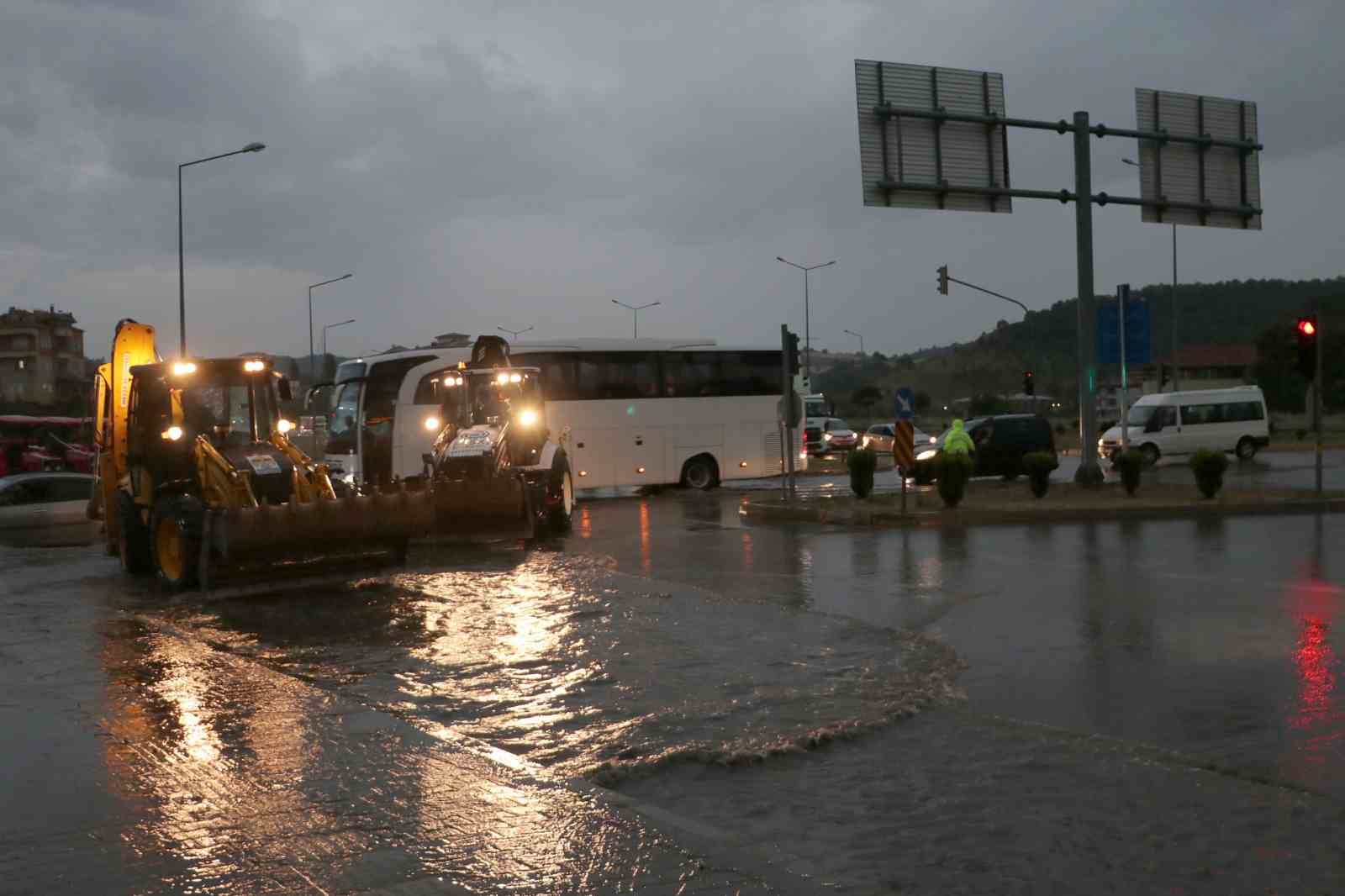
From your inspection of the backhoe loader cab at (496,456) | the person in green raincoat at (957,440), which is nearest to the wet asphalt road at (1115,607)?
the backhoe loader cab at (496,456)

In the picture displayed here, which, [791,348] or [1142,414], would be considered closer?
[791,348]

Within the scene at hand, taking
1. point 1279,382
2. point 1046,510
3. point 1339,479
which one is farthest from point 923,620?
point 1279,382

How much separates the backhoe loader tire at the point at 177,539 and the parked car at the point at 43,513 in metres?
6.59

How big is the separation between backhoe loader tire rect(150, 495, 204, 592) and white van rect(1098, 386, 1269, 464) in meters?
32.3

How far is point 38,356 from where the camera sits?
98438mm

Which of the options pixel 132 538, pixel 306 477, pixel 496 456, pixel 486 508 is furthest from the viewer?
pixel 496 456

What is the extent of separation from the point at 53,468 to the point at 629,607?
37971 mm

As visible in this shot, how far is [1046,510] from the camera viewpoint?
73.9ft

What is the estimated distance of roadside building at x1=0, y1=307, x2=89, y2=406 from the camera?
94688 millimetres

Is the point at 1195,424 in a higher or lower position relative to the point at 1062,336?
lower

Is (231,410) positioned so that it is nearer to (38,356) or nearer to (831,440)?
(831,440)

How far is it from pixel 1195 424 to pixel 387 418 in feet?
88.3

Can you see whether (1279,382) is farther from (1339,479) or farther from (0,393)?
(0,393)

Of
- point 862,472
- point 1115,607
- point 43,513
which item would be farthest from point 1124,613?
point 43,513
